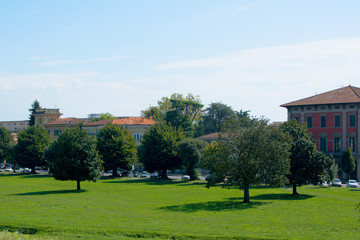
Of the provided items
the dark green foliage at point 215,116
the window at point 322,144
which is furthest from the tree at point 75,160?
the dark green foliage at point 215,116

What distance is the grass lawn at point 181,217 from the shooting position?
89.7 ft

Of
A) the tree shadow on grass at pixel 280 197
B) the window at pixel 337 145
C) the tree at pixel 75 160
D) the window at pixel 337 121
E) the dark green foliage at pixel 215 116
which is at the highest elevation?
the dark green foliage at pixel 215 116

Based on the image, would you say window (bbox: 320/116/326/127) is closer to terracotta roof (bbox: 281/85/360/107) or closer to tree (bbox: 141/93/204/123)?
terracotta roof (bbox: 281/85/360/107)

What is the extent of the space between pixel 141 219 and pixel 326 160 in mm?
29519

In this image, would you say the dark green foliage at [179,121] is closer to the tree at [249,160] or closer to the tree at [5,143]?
the tree at [5,143]

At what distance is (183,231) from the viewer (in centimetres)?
2789

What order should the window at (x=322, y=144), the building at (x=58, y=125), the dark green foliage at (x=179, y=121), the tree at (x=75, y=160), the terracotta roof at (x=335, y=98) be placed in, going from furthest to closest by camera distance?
the building at (x=58, y=125)
the dark green foliage at (x=179, y=121)
the window at (x=322, y=144)
the terracotta roof at (x=335, y=98)
the tree at (x=75, y=160)

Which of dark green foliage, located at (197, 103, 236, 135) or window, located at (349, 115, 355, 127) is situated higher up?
dark green foliage, located at (197, 103, 236, 135)

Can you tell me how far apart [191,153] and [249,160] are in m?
34.0

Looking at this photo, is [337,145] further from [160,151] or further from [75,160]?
[75,160]

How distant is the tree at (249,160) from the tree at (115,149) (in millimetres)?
41238

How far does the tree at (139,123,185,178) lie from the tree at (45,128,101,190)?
23316mm

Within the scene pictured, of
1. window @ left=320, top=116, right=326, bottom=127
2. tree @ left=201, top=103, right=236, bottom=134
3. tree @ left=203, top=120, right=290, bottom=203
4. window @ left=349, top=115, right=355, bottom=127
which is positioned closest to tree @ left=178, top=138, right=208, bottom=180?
window @ left=320, top=116, right=326, bottom=127

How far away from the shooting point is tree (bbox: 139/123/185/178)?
273 feet
